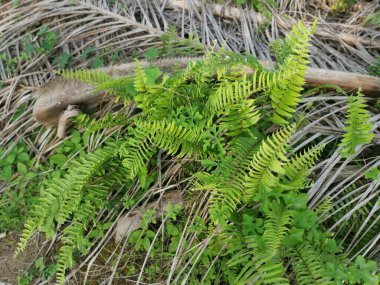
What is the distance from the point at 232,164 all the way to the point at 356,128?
0.70m

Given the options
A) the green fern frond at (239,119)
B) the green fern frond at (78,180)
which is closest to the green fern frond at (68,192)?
the green fern frond at (78,180)

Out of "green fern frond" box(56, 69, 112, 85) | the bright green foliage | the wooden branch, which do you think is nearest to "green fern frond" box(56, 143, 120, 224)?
"green fern frond" box(56, 69, 112, 85)

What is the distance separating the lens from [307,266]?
6.39 ft

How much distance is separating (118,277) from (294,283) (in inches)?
43.0

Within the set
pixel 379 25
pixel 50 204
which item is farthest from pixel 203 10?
pixel 50 204

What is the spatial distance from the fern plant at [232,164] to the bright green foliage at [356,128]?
188 millimetres

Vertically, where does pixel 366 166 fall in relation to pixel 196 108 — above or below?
below

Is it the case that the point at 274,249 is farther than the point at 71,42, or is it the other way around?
the point at 71,42

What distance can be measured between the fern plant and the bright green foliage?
19 cm

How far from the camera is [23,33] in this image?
3.45m

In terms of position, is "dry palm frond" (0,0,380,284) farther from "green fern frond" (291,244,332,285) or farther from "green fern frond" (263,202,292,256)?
"green fern frond" (291,244,332,285)

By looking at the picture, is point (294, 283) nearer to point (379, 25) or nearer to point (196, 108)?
point (196, 108)

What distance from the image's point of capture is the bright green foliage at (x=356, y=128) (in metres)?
→ 2.06

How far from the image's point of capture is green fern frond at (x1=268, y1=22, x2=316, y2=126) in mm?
2021
